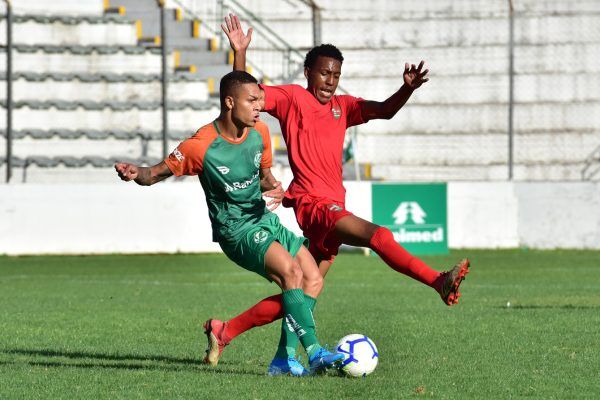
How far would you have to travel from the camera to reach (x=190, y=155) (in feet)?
23.9

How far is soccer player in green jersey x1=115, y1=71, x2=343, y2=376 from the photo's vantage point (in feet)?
23.5

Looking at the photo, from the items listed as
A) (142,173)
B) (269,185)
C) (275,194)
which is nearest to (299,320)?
(275,194)

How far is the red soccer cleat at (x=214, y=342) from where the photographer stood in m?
7.58

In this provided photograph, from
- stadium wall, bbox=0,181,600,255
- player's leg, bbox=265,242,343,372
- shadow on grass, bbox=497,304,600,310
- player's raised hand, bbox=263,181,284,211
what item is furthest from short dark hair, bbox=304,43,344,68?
stadium wall, bbox=0,181,600,255

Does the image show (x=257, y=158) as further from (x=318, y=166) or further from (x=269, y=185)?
(x=318, y=166)

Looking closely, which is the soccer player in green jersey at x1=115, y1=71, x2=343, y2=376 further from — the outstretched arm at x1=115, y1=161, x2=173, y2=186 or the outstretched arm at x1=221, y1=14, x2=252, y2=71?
the outstretched arm at x1=221, y1=14, x2=252, y2=71

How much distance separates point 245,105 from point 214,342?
151 centimetres

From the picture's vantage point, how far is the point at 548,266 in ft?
58.6

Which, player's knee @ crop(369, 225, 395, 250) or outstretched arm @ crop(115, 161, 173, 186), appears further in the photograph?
player's knee @ crop(369, 225, 395, 250)

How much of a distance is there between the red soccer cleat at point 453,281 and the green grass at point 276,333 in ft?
1.51

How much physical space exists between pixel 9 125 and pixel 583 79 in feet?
38.9

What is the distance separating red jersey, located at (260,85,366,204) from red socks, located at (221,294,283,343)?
2.24ft

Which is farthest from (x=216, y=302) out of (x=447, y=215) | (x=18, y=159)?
(x=18, y=159)

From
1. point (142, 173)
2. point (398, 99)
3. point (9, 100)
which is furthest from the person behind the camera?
point (9, 100)
